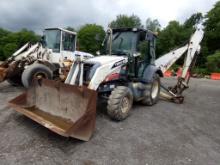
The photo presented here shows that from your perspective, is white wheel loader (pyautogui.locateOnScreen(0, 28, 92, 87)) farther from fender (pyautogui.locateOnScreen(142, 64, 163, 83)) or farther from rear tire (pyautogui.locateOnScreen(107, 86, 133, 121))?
rear tire (pyautogui.locateOnScreen(107, 86, 133, 121))

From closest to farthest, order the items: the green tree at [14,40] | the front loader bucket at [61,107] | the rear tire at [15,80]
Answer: the front loader bucket at [61,107], the rear tire at [15,80], the green tree at [14,40]

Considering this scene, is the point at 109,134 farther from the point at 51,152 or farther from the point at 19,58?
the point at 19,58

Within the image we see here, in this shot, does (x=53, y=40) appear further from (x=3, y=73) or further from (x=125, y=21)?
(x=125, y=21)

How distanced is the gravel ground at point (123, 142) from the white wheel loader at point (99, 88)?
27cm

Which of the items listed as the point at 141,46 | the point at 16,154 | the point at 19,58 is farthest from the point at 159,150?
the point at 19,58

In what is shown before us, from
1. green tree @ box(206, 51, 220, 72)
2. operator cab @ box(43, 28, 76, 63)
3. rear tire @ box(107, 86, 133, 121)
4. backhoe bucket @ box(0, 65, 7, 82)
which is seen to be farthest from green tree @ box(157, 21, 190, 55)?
rear tire @ box(107, 86, 133, 121)

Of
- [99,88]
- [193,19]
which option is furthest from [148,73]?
[193,19]

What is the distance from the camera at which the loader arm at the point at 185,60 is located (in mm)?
8367

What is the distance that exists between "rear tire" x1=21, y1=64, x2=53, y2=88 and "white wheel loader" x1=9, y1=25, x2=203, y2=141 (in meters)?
2.45

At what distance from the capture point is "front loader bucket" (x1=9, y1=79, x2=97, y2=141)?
14.3 feet

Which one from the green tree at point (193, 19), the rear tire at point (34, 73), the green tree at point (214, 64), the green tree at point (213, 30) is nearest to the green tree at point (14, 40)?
the green tree at point (193, 19)

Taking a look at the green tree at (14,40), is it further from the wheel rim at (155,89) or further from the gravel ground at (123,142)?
the gravel ground at (123,142)

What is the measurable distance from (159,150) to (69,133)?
1.62 m

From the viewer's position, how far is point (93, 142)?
446cm
